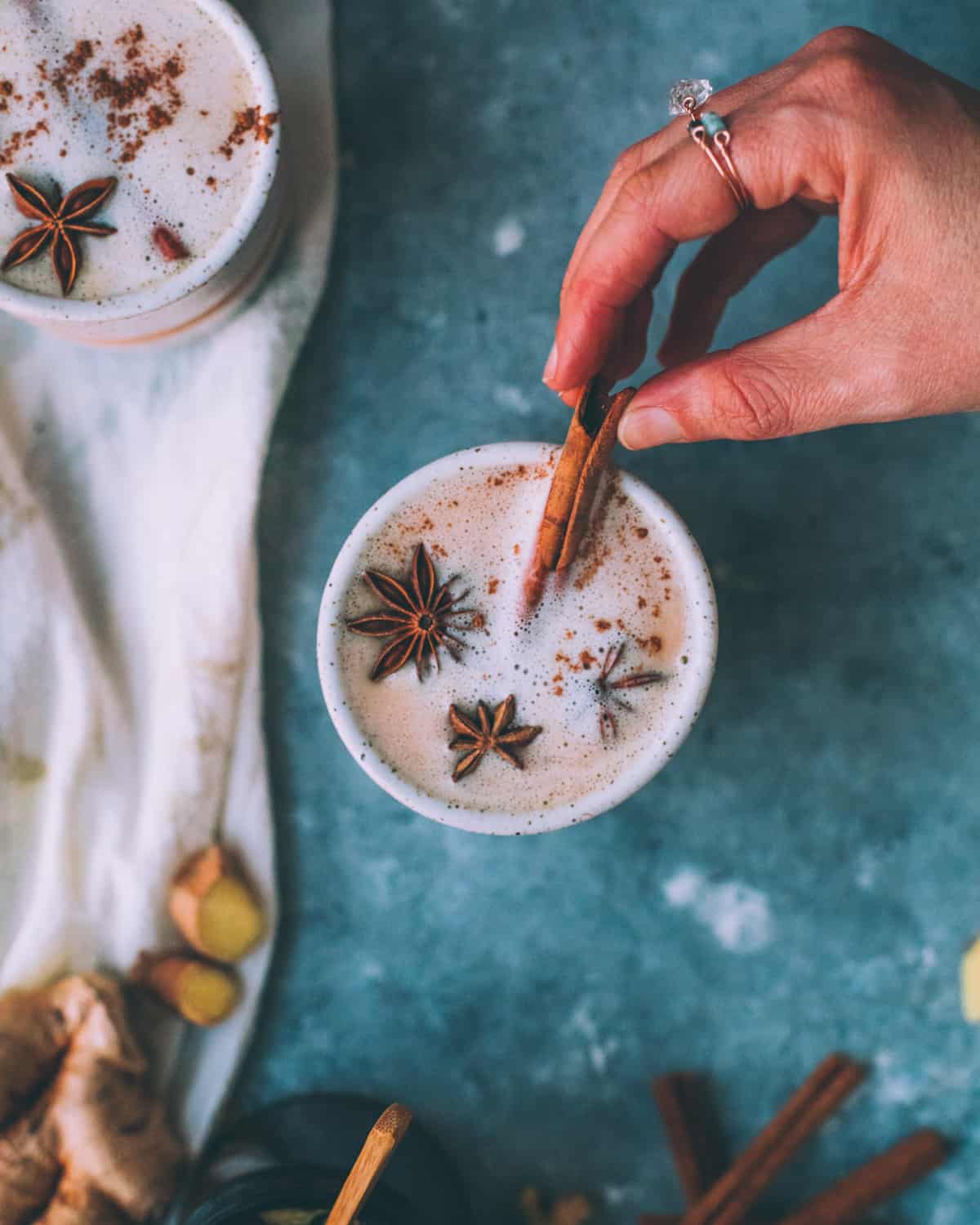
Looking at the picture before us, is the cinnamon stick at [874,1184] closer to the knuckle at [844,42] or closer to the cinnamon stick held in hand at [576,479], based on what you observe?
the cinnamon stick held in hand at [576,479]

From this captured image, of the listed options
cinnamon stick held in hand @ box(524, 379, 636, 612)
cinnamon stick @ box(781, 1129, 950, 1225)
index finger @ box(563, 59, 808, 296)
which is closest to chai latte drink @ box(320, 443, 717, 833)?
cinnamon stick held in hand @ box(524, 379, 636, 612)

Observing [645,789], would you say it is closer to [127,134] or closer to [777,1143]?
[777,1143]

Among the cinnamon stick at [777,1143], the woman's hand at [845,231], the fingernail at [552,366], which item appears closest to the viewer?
the woman's hand at [845,231]

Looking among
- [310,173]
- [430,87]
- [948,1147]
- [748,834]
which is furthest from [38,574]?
[948,1147]

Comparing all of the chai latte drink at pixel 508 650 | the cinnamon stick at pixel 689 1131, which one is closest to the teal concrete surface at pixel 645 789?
the cinnamon stick at pixel 689 1131

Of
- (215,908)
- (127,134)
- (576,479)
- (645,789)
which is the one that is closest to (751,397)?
(576,479)

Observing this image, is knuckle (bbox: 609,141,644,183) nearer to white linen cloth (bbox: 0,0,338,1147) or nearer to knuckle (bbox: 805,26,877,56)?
knuckle (bbox: 805,26,877,56)
